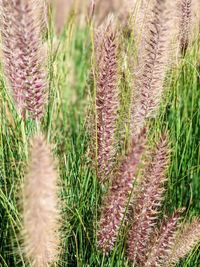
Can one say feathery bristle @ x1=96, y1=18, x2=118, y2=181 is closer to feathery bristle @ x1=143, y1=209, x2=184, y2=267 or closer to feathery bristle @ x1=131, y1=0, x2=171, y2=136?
feathery bristle @ x1=131, y1=0, x2=171, y2=136

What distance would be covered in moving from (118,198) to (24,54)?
1.48 ft

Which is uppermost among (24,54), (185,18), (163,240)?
(185,18)

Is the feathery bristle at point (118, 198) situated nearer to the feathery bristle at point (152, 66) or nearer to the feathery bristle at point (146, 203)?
the feathery bristle at point (146, 203)

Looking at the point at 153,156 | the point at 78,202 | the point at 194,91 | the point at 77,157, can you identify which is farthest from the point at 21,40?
the point at 194,91

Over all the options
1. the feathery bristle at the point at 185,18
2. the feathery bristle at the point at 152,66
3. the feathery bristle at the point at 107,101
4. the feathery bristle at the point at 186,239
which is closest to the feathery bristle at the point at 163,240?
the feathery bristle at the point at 186,239

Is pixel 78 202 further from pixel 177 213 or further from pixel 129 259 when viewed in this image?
pixel 177 213

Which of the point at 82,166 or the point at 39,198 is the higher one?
the point at 39,198

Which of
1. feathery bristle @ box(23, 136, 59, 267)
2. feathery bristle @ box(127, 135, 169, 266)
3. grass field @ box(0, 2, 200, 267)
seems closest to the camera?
feathery bristle @ box(23, 136, 59, 267)

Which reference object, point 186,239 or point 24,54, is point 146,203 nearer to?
point 186,239

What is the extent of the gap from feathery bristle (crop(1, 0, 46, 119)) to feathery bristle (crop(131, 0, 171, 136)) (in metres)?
0.32

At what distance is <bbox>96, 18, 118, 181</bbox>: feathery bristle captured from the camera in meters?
1.49

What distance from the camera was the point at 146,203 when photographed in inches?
57.6

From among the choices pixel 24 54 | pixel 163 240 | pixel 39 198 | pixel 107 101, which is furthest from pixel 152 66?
pixel 39 198

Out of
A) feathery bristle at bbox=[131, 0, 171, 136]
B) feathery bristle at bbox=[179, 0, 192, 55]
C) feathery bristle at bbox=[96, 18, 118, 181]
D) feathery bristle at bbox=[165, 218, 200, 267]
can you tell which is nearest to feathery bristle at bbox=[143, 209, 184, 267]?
feathery bristle at bbox=[165, 218, 200, 267]
